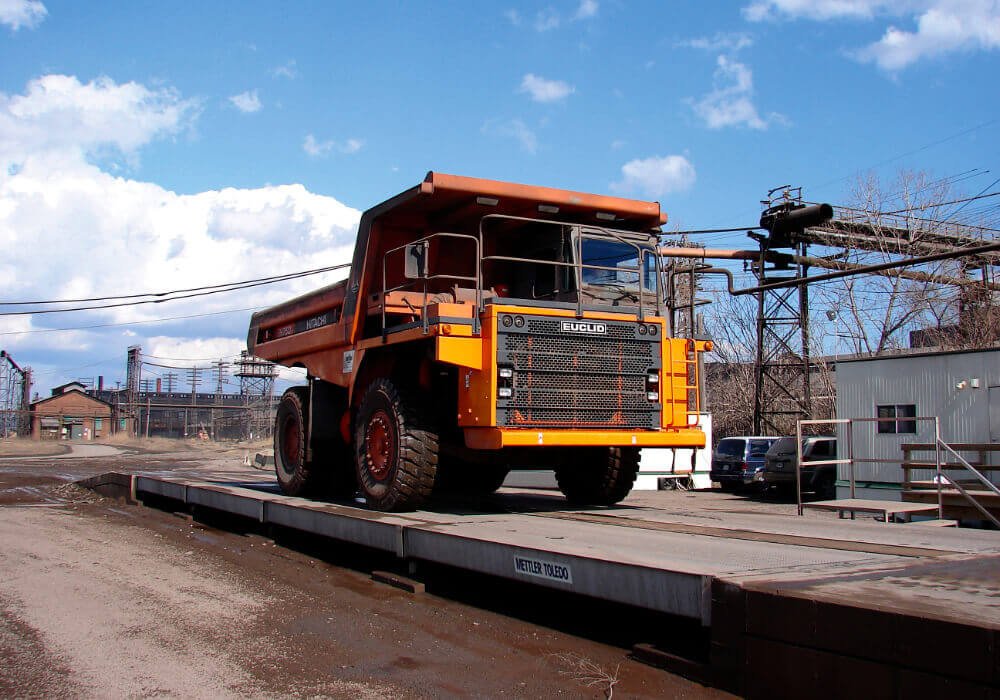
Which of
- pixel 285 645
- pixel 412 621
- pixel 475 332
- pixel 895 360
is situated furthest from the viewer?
pixel 895 360

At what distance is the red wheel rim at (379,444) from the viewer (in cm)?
862

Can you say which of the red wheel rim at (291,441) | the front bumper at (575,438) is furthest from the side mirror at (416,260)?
the red wheel rim at (291,441)

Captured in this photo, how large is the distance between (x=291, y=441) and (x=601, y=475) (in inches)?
160

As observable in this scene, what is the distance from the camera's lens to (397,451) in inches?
328

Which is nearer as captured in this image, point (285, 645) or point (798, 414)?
point (285, 645)

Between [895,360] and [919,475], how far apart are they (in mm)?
2894

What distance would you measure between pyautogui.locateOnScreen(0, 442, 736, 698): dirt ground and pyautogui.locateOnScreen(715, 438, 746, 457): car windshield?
19445 mm

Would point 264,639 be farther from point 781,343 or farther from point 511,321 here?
point 781,343

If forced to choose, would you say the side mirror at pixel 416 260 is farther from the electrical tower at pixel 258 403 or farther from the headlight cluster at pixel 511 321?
the electrical tower at pixel 258 403

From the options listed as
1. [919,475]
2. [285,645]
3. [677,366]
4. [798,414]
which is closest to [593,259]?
[677,366]

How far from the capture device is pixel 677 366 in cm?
880

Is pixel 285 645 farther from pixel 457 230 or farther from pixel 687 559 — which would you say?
pixel 457 230

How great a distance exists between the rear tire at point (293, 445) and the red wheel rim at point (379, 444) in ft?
6.12

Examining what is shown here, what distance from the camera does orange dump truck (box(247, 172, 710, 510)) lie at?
7852 mm
